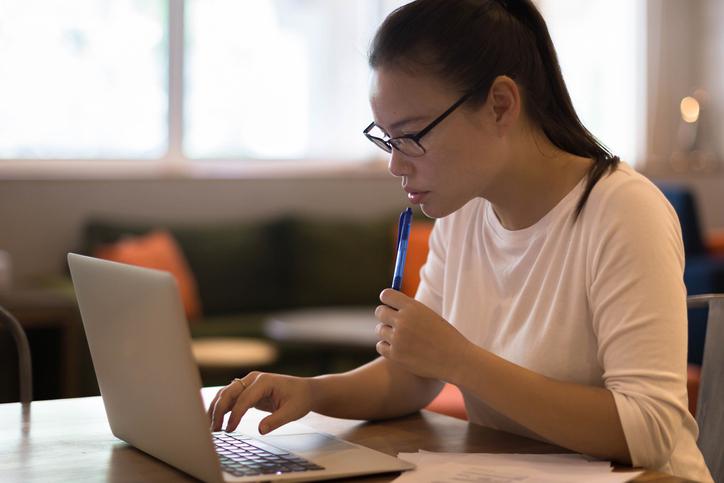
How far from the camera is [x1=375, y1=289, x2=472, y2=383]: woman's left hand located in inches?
48.9

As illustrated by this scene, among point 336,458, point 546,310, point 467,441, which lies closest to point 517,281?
point 546,310

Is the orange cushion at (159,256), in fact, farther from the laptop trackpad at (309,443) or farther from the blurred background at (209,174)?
the laptop trackpad at (309,443)

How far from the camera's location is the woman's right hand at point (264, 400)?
1300mm

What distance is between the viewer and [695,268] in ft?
13.9

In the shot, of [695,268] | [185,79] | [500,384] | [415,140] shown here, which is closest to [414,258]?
[695,268]

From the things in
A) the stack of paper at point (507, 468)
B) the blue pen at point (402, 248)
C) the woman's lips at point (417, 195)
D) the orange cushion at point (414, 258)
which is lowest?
the orange cushion at point (414, 258)

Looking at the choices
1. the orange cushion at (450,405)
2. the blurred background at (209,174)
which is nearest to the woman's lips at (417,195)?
the orange cushion at (450,405)

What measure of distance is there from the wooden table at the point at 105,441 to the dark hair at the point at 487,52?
332 mm

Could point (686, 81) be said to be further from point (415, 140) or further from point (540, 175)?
point (415, 140)

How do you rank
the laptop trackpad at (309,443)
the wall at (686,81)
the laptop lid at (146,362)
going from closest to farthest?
the laptop lid at (146,362), the laptop trackpad at (309,443), the wall at (686,81)

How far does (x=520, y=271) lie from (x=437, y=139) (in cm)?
23

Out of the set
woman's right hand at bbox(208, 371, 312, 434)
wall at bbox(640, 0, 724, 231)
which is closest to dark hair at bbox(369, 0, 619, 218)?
woman's right hand at bbox(208, 371, 312, 434)

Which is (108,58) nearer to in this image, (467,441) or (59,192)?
(59,192)

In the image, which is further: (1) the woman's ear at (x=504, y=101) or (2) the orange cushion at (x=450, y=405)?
(2) the orange cushion at (x=450, y=405)
